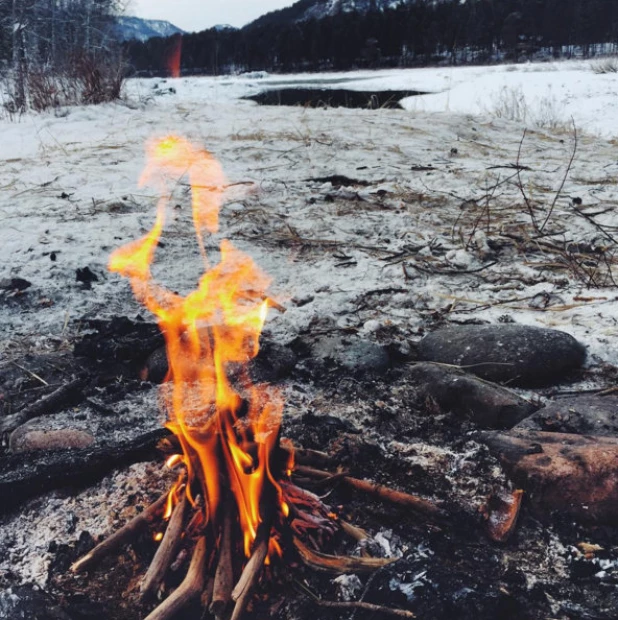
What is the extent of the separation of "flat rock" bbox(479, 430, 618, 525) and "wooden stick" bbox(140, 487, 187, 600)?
3.95ft

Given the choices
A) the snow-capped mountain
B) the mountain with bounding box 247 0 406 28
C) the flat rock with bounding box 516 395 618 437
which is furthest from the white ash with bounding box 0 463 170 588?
the snow-capped mountain

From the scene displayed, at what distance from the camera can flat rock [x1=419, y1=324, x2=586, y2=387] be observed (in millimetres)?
2648

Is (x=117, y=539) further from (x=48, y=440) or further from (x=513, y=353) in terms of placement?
(x=513, y=353)

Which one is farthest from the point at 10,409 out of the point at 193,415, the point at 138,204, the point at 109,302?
the point at 138,204

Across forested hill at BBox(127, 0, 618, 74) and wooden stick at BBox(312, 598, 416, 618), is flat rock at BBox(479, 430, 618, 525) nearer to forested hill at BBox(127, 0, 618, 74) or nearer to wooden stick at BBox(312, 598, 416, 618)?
wooden stick at BBox(312, 598, 416, 618)

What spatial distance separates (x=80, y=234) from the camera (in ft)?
14.8

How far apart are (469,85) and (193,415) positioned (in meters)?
26.4

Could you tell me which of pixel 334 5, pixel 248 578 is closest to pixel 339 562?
pixel 248 578

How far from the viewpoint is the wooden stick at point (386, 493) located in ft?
5.85

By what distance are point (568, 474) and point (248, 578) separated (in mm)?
1150

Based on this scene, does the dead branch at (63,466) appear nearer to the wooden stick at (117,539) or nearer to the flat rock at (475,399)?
the wooden stick at (117,539)

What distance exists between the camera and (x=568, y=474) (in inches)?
71.8

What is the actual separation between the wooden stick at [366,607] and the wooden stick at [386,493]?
15.4 inches

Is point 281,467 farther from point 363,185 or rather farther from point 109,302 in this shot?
point 363,185
